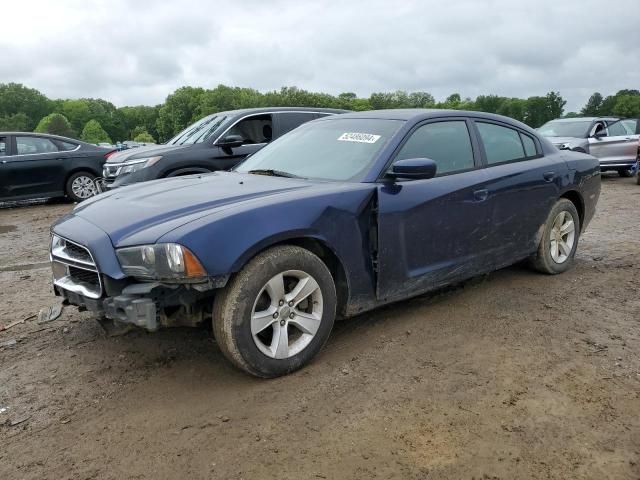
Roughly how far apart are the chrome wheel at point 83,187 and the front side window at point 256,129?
4.70m

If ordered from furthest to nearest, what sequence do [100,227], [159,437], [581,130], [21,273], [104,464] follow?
[581,130], [21,273], [100,227], [159,437], [104,464]

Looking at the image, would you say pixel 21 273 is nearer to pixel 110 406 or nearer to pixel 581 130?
pixel 110 406

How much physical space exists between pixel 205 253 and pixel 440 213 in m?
1.79

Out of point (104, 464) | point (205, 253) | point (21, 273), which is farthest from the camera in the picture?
point (21, 273)

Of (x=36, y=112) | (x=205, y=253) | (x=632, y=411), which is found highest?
(x=36, y=112)

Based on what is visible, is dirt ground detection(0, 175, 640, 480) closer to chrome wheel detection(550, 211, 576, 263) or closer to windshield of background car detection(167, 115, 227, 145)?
chrome wheel detection(550, 211, 576, 263)

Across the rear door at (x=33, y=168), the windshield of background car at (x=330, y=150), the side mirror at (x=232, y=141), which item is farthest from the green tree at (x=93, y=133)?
the windshield of background car at (x=330, y=150)

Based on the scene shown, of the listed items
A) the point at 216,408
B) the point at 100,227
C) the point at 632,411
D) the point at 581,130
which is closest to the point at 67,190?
the point at 100,227

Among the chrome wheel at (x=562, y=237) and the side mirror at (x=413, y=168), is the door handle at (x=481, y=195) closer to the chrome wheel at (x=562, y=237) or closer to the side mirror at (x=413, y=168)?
the side mirror at (x=413, y=168)

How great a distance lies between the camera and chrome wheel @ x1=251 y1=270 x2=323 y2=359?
3.17 m

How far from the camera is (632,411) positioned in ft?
9.41

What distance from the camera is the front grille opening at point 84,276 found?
3.28 meters

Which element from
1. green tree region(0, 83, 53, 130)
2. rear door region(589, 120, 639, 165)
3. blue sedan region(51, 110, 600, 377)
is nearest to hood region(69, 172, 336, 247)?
blue sedan region(51, 110, 600, 377)

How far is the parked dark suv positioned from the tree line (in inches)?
3322
